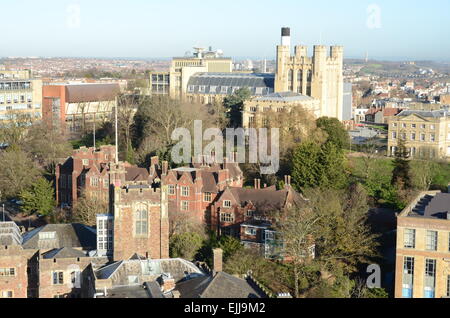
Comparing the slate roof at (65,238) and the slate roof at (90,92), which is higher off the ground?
the slate roof at (90,92)

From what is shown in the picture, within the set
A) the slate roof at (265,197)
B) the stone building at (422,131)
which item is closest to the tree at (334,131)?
the stone building at (422,131)

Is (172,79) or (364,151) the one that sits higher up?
(172,79)

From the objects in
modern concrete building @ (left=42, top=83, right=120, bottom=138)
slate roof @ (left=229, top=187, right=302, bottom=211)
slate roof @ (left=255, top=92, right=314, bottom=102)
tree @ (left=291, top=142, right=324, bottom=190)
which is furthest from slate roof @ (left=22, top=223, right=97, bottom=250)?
modern concrete building @ (left=42, top=83, right=120, bottom=138)

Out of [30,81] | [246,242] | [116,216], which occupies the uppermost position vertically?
[30,81]

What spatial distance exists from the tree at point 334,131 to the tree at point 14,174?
24.9 m

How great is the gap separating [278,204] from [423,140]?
28056mm

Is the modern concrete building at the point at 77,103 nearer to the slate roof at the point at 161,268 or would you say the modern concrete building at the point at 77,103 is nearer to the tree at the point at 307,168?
the tree at the point at 307,168

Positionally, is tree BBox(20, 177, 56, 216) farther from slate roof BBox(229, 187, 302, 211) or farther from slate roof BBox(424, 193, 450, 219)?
slate roof BBox(424, 193, 450, 219)

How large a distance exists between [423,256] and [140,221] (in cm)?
1460

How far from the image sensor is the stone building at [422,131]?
210 feet
